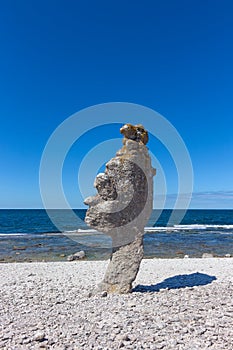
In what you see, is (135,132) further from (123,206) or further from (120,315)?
(120,315)

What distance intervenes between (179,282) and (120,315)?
4099 millimetres

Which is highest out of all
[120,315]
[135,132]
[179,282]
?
[135,132]

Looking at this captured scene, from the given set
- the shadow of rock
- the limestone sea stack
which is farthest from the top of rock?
the shadow of rock

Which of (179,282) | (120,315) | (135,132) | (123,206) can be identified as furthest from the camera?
(179,282)

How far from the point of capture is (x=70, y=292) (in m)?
8.91

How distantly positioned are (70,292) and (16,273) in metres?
5.25

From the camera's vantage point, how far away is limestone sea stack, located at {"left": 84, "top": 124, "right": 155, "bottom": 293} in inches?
342

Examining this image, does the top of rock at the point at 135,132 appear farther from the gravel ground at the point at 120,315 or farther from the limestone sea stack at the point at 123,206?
the gravel ground at the point at 120,315

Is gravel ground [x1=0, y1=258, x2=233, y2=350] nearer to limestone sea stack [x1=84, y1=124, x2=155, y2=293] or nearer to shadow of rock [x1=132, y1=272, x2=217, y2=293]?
shadow of rock [x1=132, y1=272, x2=217, y2=293]

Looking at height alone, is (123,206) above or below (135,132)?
below

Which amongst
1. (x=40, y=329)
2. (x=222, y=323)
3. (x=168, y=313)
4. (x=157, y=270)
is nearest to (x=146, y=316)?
(x=168, y=313)

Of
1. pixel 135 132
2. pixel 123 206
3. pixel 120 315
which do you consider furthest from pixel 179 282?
pixel 135 132

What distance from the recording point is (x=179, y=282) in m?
9.95

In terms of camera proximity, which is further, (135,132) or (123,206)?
(135,132)
